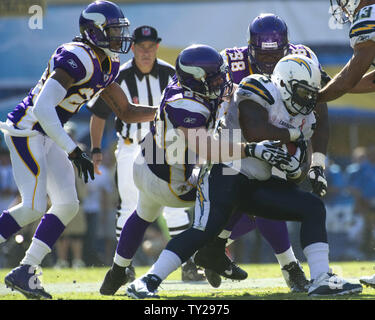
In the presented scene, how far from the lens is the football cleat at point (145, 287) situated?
166 inches

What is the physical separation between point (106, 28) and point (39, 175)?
103 cm

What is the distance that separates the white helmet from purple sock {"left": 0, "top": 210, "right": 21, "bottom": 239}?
1795 millimetres

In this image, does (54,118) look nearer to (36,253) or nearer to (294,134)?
(36,253)

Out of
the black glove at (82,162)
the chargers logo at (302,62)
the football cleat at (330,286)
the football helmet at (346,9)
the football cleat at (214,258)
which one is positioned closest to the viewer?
Answer: the football cleat at (330,286)

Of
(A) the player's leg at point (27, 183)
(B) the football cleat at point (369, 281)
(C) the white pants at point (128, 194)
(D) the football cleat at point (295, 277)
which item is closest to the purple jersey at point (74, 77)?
(A) the player's leg at point (27, 183)

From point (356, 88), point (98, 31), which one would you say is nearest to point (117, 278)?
point (98, 31)

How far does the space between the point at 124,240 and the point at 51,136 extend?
84 cm

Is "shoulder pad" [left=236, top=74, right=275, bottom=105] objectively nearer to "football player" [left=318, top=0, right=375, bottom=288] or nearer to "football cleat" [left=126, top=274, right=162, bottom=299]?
"football player" [left=318, top=0, right=375, bottom=288]

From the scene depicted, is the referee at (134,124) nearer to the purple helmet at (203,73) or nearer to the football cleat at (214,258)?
the football cleat at (214,258)

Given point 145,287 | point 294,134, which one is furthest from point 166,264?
point 294,134

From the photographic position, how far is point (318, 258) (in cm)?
427

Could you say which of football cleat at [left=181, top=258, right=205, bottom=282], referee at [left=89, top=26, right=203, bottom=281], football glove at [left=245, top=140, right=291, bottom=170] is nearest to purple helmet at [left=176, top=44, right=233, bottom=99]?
football glove at [left=245, top=140, right=291, bottom=170]

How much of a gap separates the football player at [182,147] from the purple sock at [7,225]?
69 cm

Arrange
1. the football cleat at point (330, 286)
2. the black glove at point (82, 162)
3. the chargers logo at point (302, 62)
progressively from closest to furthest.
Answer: the football cleat at point (330, 286)
the chargers logo at point (302, 62)
the black glove at point (82, 162)
